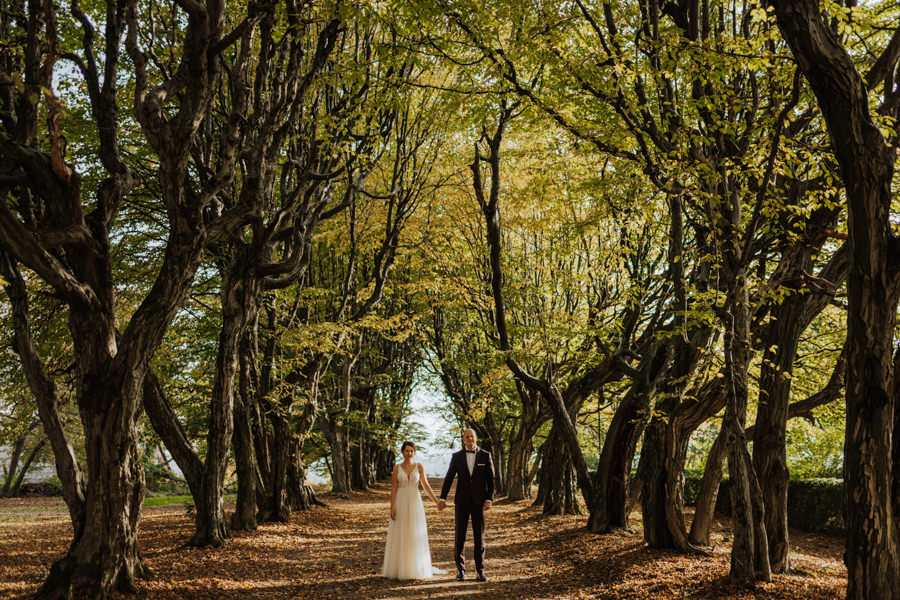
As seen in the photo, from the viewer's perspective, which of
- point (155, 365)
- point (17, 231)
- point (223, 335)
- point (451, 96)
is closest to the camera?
point (17, 231)

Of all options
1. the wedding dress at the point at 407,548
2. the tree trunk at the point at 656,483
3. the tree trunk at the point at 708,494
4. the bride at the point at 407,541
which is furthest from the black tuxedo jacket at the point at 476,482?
the tree trunk at the point at 708,494

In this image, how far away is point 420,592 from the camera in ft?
25.5

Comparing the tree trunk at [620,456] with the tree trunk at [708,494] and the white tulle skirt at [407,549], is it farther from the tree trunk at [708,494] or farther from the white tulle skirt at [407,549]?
the white tulle skirt at [407,549]

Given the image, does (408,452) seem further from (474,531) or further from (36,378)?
(36,378)

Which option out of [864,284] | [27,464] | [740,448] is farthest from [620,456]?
[27,464]

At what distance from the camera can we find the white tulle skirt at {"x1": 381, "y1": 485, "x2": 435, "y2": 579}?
8672 mm

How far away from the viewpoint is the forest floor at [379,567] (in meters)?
7.39

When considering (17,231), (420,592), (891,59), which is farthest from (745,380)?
(17,231)

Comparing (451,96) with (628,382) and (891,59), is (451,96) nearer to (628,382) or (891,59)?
(891,59)

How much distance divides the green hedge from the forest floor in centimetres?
366

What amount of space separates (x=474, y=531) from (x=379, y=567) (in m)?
2.06

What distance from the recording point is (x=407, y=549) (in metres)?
8.70

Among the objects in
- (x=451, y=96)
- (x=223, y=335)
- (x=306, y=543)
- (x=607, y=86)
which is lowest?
(x=306, y=543)

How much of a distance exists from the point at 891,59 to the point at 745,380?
11.1ft
